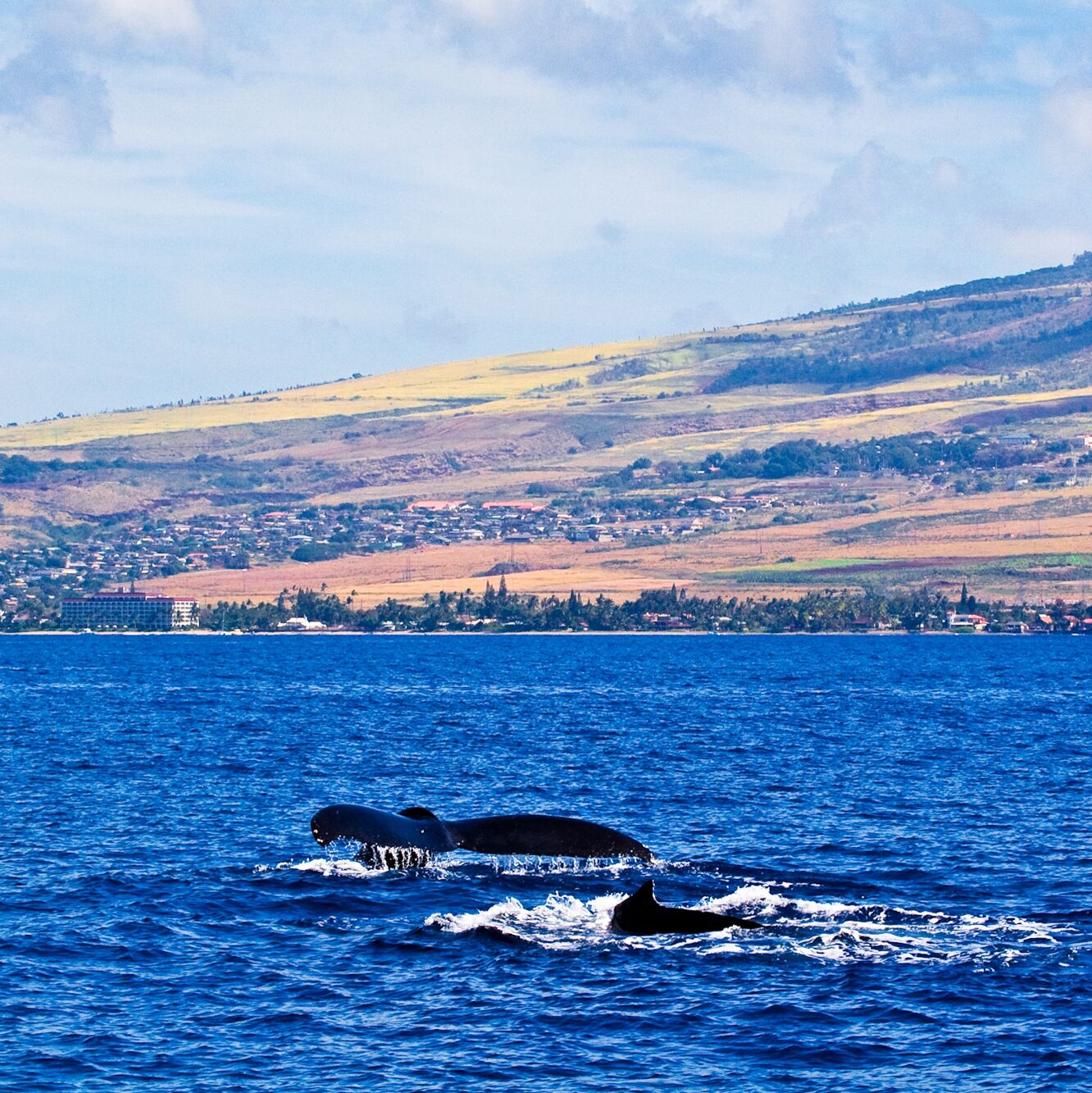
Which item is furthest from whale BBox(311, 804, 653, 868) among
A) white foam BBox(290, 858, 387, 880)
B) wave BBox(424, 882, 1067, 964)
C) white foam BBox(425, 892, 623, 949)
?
white foam BBox(425, 892, 623, 949)

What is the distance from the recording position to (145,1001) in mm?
32875

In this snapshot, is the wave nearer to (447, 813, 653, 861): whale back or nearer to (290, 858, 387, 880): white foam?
(447, 813, 653, 861): whale back

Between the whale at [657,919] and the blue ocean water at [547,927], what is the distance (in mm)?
361

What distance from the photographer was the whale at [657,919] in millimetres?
36844

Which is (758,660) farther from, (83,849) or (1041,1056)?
(1041,1056)

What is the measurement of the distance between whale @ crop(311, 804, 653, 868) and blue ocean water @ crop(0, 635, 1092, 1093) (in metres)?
0.66

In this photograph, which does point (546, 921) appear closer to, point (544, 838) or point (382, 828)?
point (544, 838)

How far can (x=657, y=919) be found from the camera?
36938mm

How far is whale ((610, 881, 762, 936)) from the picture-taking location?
36.8 metres

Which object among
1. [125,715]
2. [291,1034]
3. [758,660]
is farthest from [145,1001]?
[758,660]

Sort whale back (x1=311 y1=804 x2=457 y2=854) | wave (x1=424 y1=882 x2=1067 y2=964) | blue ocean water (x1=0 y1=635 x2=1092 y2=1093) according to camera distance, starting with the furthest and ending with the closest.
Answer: whale back (x1=311 y1=804 x2=457 y2=854), wave (x1=424 y1=882 x2=1067 y2=964), blue ocean water (x1=0 y1=635 x2=1092 y2=1093)

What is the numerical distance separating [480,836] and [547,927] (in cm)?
565

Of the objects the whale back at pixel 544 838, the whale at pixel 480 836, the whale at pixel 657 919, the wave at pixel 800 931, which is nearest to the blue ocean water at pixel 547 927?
the wave at pixel 800 931

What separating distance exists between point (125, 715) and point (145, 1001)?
74.2m
